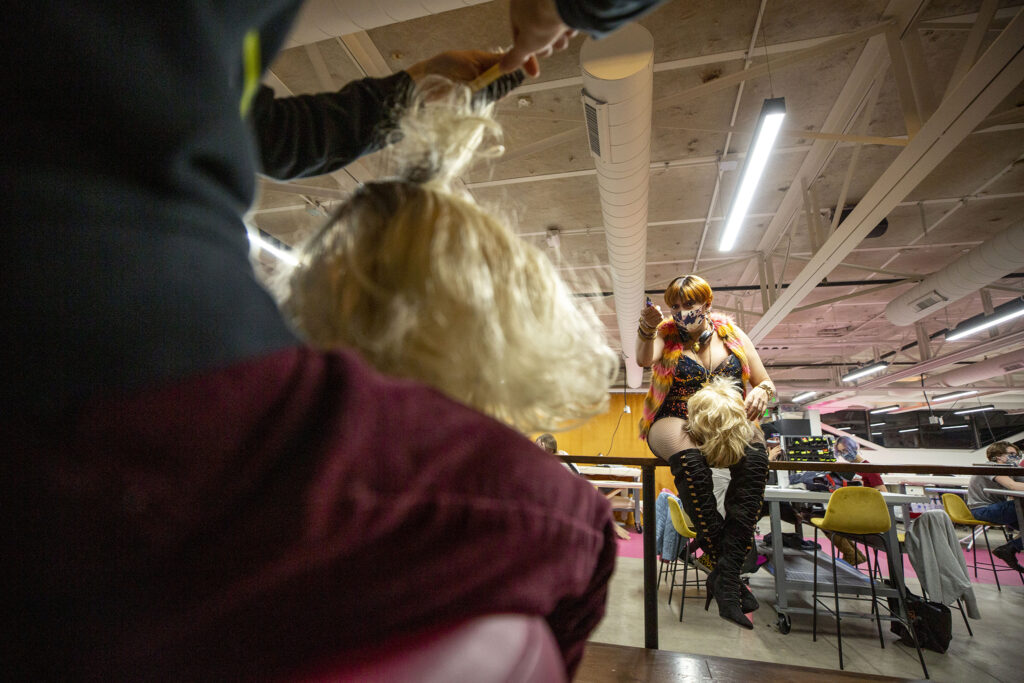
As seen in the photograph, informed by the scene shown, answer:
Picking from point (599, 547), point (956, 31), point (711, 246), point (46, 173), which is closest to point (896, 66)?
point (956, 31)

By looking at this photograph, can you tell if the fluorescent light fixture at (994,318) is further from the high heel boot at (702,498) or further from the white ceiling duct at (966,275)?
Result: the high heel boot at (702,498)

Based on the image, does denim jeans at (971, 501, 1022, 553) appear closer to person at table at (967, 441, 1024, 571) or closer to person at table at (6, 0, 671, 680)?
person at table at (967, 441, 1024, 571)

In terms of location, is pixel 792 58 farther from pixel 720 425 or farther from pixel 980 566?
pixel 980 566

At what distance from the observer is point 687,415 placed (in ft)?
6.84

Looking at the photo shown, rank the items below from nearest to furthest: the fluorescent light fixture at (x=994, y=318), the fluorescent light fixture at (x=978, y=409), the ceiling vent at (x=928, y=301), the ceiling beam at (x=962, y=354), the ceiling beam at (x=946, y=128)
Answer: the ceiling beam at (x=946, y=128)
the ceiling vent at (x=928, y=301)
the fluorescent light fixture at (x=994, y=318)
the ceiling beam at (x=962, y=354)
the fluorescent light fixture at (x=978, y=409)

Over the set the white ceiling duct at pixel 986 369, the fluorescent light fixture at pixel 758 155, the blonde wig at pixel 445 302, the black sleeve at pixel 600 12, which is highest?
the white ceiling duct at pixel 986 369

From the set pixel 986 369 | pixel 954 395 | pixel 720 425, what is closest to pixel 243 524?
pixel 720 425

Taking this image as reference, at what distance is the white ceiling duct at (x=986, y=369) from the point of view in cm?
903

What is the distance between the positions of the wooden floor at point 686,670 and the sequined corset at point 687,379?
915 mm

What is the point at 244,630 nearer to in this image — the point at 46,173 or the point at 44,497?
the point at 44,497

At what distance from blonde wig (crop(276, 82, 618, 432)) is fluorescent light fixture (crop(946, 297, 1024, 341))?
26.7 feet

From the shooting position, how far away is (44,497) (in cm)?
25

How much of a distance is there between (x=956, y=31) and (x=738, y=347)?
3.11 metres

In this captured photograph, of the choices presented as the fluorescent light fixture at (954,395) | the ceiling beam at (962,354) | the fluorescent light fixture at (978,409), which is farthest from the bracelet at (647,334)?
the fluorescent light fixture at (978,409)
